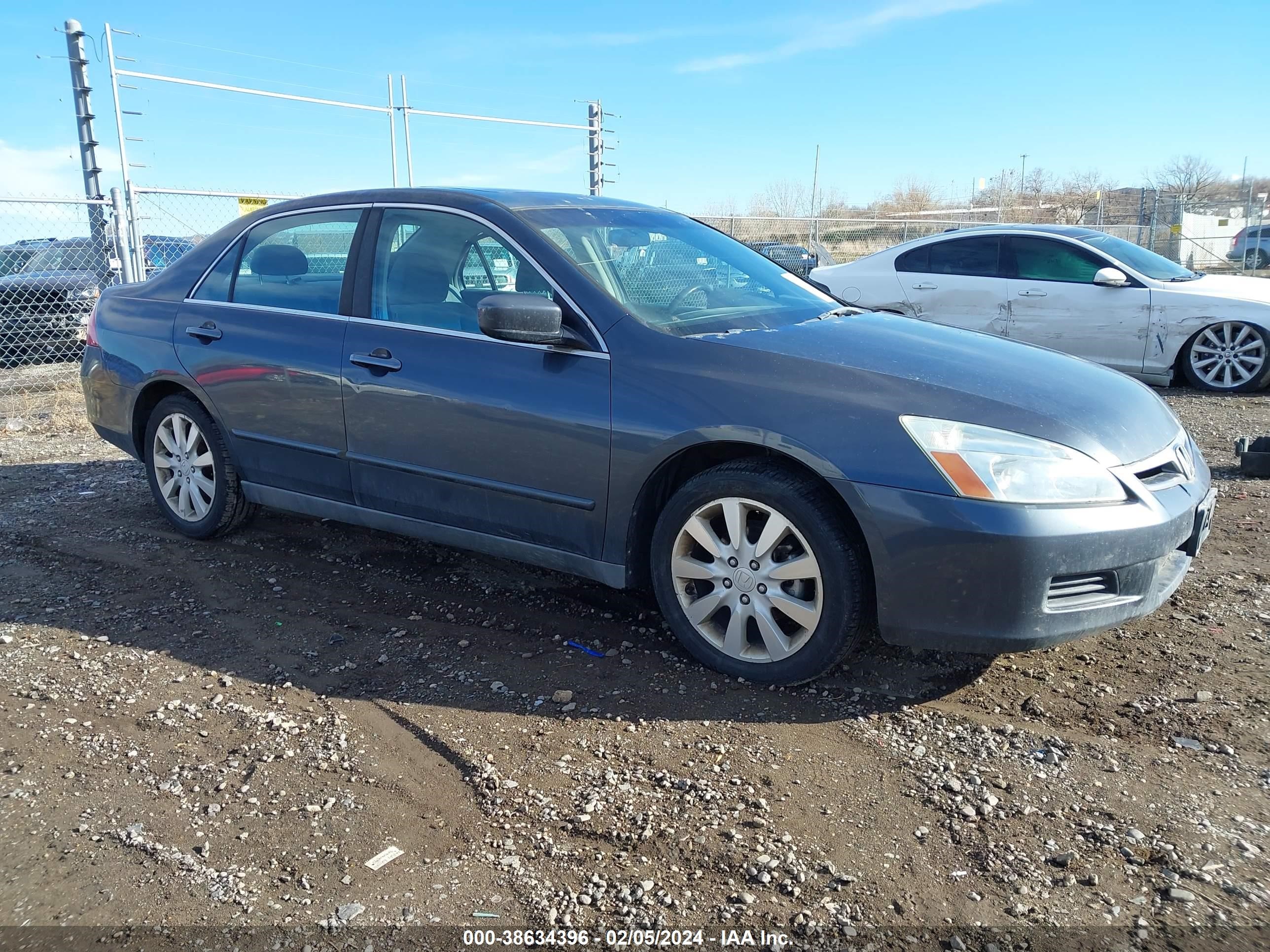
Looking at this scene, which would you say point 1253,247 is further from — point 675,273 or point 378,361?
point 378,361

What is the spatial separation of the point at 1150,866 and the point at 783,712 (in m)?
1.14

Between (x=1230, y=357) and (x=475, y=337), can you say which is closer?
(x=475, y=337)

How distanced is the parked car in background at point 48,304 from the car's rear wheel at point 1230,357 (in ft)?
34.9

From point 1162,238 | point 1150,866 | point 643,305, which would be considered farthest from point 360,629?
point 1162,238

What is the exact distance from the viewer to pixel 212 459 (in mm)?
4855

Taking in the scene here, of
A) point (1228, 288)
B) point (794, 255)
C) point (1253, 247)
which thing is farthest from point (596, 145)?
point (1253, 247)

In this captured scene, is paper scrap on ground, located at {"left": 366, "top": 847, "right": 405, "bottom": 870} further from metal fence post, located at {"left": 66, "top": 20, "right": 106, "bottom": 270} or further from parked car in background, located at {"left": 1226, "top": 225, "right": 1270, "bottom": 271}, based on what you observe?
parked car in background, located at {"left": 1226, "top": 225, "right": 1270, "bottom": 271}

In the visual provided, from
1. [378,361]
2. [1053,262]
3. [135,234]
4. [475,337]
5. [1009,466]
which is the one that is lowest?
[1009,466]

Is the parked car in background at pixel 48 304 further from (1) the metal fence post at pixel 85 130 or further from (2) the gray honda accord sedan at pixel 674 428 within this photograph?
(2) the gray honda accord sedan at pixel 674 428

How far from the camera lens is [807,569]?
3191mm

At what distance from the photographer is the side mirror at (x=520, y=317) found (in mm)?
3514

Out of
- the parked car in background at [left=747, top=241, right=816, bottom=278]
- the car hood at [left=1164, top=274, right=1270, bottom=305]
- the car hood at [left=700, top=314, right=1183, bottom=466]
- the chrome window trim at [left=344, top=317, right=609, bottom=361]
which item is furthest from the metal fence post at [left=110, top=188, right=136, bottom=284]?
the car hood at [left=1164, top=274, right=1270, bottom=305]

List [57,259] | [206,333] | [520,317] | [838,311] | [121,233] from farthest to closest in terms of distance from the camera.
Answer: [57,259] → [121,233] → [206,333] → [838,311] → [520,317]

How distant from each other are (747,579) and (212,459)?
2946 millimetres
